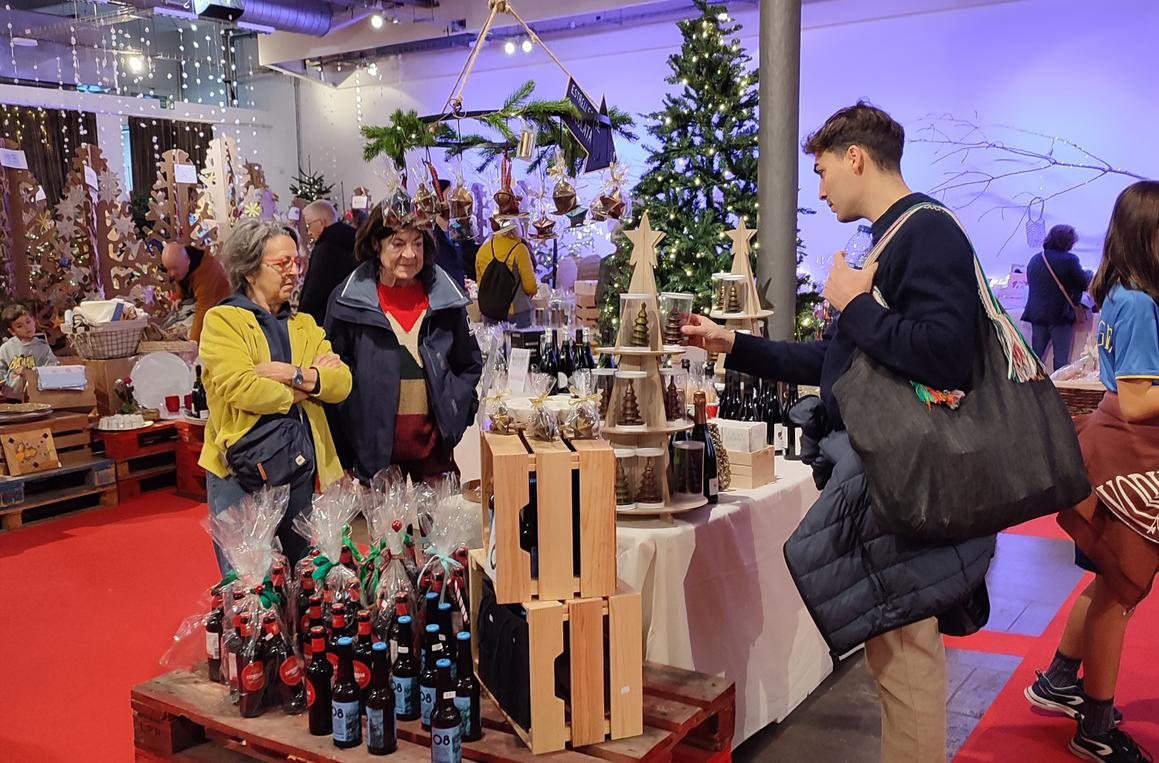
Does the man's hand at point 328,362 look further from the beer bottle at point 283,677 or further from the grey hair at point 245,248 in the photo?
the beer bottle at point 283,677

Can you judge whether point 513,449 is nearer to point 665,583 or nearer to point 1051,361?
point 665,583

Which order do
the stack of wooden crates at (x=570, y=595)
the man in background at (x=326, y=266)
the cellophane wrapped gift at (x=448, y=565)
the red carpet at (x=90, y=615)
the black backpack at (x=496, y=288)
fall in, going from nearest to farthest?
the stack of wooden crates at (x=570, y=595), the cellophane wrapped gift at (x=448, y=565), the red carpet at (x=90, y=615), the man in background at (x=326, y=266), the black backpack at (x=496, y=288)

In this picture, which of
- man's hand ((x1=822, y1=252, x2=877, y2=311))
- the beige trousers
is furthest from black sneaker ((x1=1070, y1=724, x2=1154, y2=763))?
man's hand ((x1=822, y1=252, x2=877, y2=311))

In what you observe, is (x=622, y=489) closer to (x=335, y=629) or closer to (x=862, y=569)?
(x=862, y=569)

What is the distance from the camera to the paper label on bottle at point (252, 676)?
6.84 feet

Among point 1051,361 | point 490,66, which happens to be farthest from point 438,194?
point 490,66

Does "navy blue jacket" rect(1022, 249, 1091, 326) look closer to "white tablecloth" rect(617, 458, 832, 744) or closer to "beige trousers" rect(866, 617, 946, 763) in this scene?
"white tablecloth" rect(617, 458, 832, 744)

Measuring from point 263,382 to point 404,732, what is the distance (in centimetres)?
126

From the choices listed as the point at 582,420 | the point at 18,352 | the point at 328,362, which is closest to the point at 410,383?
the point at 328,362

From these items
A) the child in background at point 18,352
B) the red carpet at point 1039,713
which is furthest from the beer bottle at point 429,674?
the child in background at point 18,352

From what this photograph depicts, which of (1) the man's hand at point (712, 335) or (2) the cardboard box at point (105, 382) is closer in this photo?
(1) the man's hand at point (712, 335)

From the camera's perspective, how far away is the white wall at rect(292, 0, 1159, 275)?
8242mm

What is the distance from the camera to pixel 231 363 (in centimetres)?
288

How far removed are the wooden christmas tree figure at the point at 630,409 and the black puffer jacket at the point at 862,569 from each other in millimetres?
638
